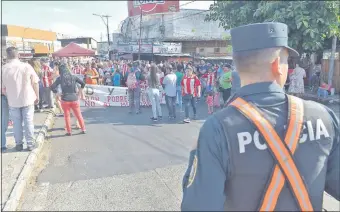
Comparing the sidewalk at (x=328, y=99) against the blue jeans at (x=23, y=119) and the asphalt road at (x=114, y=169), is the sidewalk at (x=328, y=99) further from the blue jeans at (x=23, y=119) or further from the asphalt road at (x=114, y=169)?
the blue jeans at (x=23, y=119)

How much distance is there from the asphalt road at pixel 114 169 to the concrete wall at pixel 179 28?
1140 inches

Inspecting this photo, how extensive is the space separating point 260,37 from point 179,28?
36.3 metres

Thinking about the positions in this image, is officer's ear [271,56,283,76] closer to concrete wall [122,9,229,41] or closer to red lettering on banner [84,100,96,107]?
red lettering on banner [84,100,96,107]

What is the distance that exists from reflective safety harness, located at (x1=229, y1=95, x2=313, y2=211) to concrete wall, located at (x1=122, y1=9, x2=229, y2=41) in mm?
34239

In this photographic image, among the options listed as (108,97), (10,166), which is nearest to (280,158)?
(10,166)

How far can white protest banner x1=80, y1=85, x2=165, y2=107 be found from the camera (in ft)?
36.6

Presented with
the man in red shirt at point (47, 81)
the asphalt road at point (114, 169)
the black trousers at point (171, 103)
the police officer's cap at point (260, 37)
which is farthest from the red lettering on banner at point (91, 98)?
the police officer's cap at point (260, 37)

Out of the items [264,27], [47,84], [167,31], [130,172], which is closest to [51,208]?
[130,172]

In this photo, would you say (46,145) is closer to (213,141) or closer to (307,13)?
(213,141)

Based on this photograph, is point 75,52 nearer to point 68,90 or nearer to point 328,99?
point 68,90

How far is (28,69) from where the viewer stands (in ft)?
17.0

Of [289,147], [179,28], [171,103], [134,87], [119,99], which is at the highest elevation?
[179,28]

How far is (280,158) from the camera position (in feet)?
4.09

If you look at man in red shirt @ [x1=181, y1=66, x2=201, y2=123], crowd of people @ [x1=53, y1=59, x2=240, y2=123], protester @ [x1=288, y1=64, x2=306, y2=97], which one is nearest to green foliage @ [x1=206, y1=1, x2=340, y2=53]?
protester @ [x1=288, y1=64, x2=306, y2=97]
